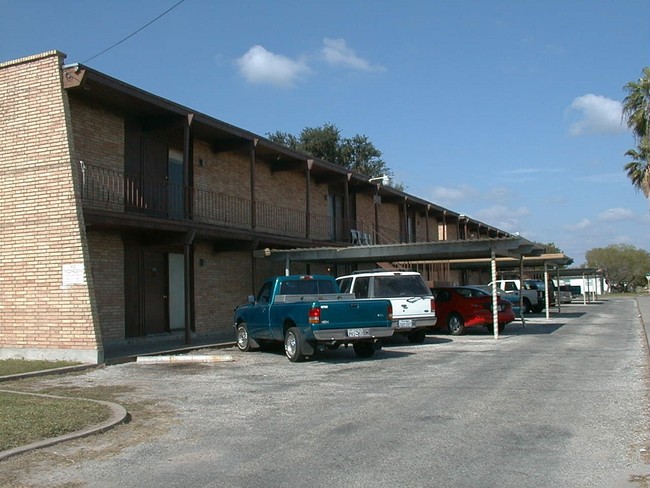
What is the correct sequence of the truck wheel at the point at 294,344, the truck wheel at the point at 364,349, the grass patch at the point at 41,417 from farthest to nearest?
1. the truck wheel at the point at 364,349
2. the truck wheel at the point at 294,344
3. the grass patch at the point at 41,417

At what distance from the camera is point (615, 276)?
10000cm

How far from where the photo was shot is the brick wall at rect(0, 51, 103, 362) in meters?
14.1

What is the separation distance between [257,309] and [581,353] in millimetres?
7320

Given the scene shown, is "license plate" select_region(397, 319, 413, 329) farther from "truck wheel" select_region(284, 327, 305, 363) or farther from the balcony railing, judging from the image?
the balcony railing

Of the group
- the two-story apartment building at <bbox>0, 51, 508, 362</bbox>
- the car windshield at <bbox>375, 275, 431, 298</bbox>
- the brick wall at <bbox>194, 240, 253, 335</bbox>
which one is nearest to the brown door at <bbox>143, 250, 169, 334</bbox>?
the two-story apartment building at <bbox>0, 51, 508, 362</bbox>

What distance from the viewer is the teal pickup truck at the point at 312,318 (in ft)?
44.0

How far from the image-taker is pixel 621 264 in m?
99.2

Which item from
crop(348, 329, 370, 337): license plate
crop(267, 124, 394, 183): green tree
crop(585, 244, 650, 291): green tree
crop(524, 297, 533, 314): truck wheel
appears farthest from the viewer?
crop(585, 244, 650, 291): green tree

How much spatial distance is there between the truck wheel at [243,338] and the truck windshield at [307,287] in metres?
1.68

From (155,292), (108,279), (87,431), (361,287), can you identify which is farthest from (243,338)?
(87,431)

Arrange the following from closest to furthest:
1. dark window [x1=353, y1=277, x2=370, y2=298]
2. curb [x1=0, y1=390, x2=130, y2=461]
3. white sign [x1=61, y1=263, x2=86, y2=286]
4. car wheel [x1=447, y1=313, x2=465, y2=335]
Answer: curb [x1=0, y1=390, x2=130, y2=461], white sign [x1=61, y1=263, x2=86, y2=286], dark window [x1=353, y1=277, x2=370, y2=298], car wheel [x1=447, y1=313, x2=465, y2=335]

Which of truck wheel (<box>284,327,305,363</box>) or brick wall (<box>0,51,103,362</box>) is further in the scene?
brick wall (<box>0,51,103,362</box>)

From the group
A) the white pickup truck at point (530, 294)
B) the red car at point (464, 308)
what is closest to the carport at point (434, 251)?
the red car at point (464, 308)

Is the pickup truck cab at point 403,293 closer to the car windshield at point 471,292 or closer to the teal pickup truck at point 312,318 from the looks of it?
the teal pickup truck at point 312,318
